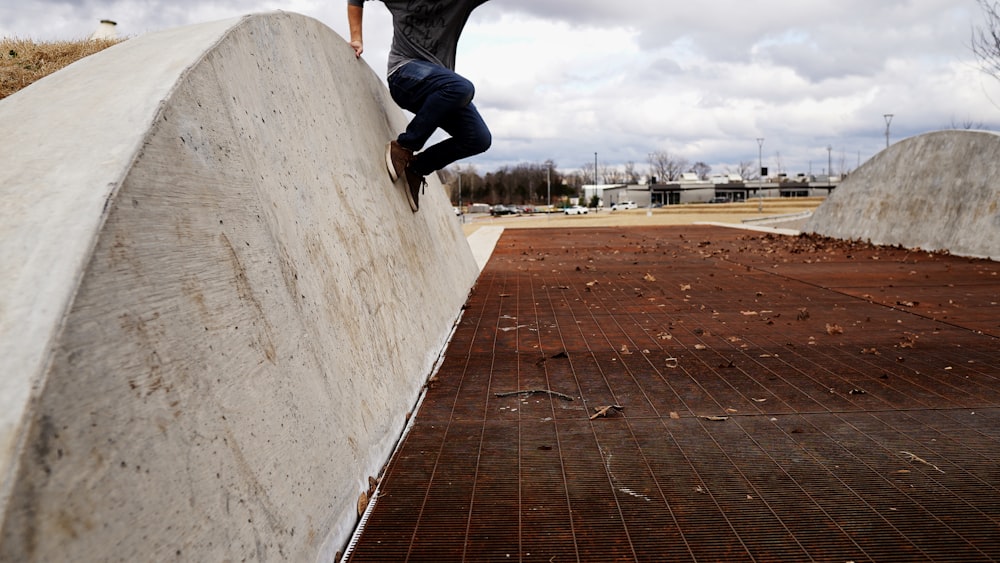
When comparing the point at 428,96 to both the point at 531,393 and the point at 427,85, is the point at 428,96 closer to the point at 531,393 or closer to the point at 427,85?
the point at 427,85

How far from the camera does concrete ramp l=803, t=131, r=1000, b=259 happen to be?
11455 mm

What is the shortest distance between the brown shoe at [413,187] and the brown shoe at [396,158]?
205 mm

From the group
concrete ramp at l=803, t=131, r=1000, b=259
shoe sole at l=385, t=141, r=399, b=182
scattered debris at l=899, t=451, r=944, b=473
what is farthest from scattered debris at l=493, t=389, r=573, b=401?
concrete ramp at l=803, t=131, r=1000, b=259

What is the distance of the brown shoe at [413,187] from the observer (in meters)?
5.43

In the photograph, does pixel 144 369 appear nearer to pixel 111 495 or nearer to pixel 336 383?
pixel 111 495

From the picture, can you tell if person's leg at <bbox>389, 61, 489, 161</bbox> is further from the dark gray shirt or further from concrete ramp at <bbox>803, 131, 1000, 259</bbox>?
concrete ramp at <bbox>803, 131, 1000, 259</bbox>

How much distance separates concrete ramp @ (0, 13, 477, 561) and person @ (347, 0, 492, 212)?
1.55 metres

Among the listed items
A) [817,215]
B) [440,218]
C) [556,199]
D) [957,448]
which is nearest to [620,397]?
[957,448]

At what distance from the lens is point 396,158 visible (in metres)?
5.00

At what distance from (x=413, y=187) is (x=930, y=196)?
446 inches

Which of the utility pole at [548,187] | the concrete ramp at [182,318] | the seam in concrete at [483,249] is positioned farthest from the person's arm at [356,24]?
the utility pole at [548,187]

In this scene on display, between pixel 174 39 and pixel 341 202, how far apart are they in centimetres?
110

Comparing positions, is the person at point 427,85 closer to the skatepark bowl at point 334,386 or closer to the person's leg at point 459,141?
the person's leg at point 459,141

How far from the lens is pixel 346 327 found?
2920 mm
